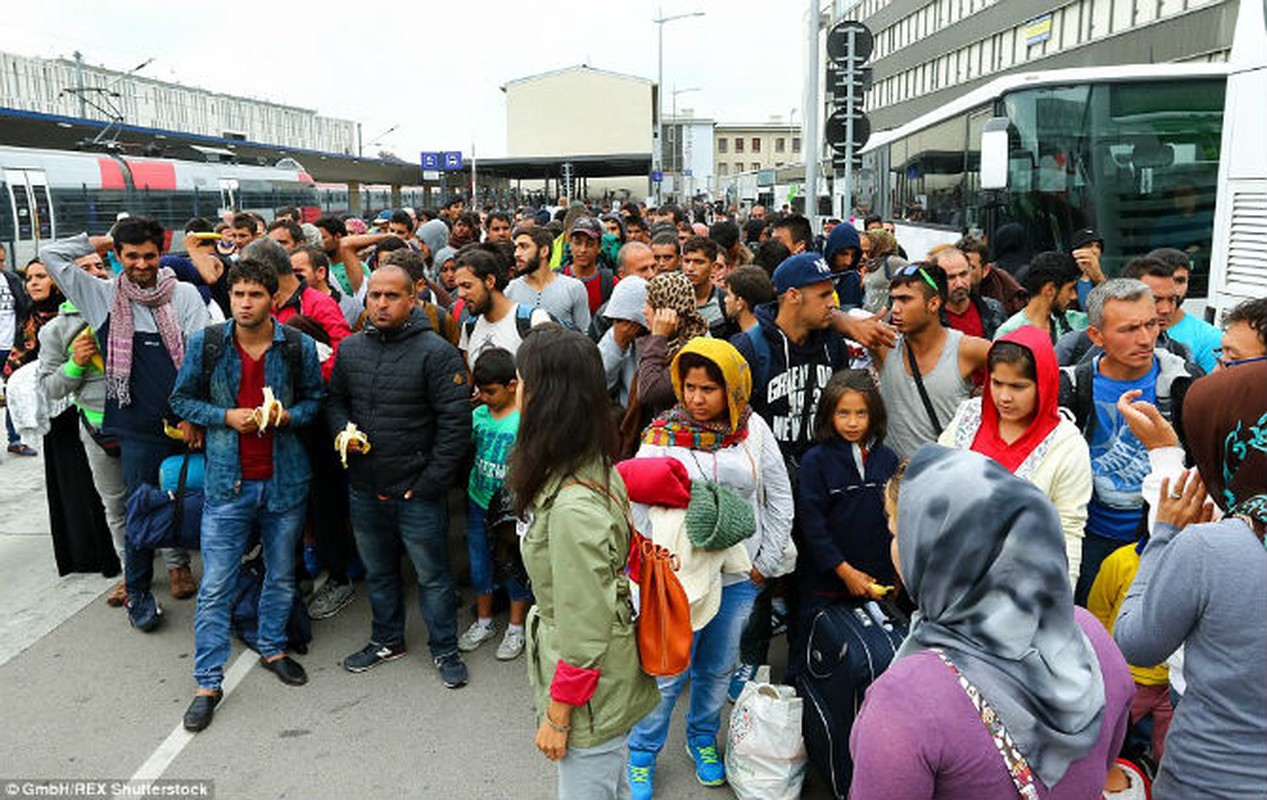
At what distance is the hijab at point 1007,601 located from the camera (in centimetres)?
158

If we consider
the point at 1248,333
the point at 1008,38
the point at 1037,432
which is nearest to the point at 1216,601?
the point at 1037,432

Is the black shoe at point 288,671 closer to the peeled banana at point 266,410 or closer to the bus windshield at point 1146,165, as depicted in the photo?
the peeled banana at point 266,410

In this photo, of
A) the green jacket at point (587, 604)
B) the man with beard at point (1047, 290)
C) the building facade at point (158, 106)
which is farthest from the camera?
the building facade at point (158, 106)

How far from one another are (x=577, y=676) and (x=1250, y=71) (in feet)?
24.2

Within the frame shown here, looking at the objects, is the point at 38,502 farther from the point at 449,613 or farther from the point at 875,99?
the point at 875,99

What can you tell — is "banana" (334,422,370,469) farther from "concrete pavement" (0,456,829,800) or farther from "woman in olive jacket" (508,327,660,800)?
"woman in olive jacket" (508,327,660,800)

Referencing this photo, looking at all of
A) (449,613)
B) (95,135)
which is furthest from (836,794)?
(95,135)

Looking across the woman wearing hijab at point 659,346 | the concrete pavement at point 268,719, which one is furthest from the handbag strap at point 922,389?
the concrete pavement at point 268,719

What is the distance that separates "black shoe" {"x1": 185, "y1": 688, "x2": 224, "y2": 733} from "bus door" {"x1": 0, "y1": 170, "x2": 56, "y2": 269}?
1594 cm

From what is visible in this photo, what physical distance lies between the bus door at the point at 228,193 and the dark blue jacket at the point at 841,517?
2509cm

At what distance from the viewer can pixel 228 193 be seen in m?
25.6

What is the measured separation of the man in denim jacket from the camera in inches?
170

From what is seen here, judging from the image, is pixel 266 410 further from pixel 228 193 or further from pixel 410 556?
pixel 228 193

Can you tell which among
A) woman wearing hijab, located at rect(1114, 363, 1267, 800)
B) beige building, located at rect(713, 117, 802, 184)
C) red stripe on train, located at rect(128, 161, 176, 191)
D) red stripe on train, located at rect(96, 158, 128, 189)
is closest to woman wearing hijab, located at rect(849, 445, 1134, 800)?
woman wearing hijab, located at rect(1114, 363, 1267, 800)
